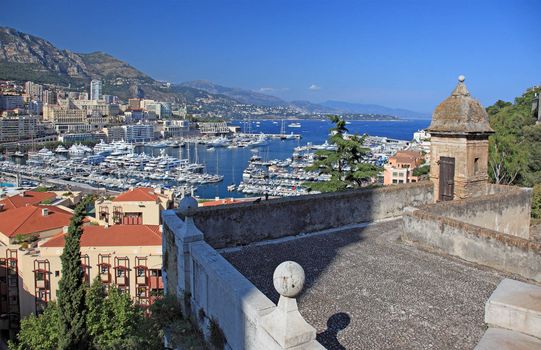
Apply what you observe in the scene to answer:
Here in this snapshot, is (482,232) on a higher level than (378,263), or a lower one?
higher

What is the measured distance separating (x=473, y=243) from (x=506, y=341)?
14.9ft

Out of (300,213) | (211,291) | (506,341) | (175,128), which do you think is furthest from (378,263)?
(175,128)

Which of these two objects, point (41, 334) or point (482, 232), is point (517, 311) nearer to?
point (482, 232)

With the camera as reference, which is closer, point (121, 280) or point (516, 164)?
point (516, 164)

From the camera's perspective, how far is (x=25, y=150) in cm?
12738

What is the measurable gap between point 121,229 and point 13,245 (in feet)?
21.4

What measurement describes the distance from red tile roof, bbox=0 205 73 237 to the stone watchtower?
26.9 meters

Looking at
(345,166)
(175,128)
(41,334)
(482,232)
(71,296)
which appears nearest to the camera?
(482,232)

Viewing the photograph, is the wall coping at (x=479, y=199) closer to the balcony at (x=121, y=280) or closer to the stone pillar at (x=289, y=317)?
the stone pillar at (x=289, y=317)

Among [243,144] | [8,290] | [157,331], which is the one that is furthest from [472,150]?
[243,144]

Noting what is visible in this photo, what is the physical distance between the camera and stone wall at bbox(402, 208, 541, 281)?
6.36 metres

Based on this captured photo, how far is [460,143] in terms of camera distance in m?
9.77

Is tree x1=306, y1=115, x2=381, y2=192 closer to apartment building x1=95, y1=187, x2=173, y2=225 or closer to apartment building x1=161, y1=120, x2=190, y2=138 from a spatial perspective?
apartment building x1=95, y1=187, x2=173, y2=225

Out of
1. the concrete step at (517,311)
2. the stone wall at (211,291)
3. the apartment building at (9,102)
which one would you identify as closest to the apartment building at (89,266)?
the stone wall at (211,291)
